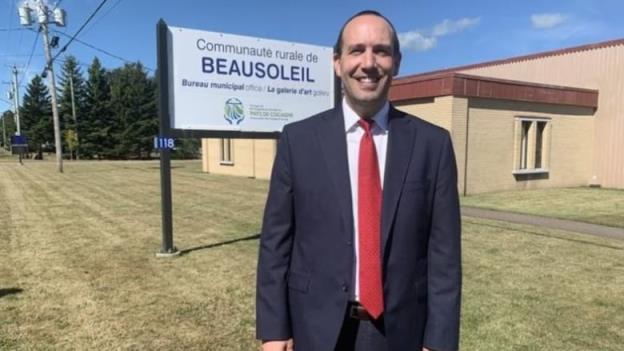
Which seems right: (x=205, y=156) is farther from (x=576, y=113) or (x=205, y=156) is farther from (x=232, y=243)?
(x=232, y=243)

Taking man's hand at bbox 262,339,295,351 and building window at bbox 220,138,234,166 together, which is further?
building window at bbox 220,138,234,166

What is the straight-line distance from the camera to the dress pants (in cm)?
184

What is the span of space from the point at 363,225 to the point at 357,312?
331 mm

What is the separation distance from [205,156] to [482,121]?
16686 millimetres

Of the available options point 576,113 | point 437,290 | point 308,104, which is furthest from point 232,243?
point 576,113

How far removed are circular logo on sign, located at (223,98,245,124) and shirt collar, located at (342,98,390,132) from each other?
228 inches

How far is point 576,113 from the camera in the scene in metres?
18.0

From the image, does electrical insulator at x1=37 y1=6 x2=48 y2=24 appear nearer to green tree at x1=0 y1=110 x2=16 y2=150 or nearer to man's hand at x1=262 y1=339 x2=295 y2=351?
man's hand at x1=262 y1=339 x2=295 y2=351

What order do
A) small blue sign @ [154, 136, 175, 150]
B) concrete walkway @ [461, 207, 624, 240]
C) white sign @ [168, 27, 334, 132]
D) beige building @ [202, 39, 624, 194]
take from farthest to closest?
beige building @ [202, 39, 624, 194], concrete walkway @ [461, 207, 624, 240], white sign @ [168, 27, 334, 132], small blue sign @ [154, 136, 175, 150]

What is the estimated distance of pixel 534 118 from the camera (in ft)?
53.7

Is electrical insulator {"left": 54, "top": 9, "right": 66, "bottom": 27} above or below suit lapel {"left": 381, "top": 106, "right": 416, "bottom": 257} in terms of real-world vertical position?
above

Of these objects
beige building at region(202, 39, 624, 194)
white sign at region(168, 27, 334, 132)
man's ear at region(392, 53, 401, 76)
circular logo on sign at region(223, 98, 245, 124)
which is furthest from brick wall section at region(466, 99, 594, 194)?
man's ear at region(392, 53, 401, 76)

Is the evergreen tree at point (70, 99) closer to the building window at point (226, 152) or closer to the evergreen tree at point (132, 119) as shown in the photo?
the evergreen tree at point (132, 119)

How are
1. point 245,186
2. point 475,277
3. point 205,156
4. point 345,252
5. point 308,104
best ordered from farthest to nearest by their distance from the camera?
1. point 205,156
2. point 245,186
3. point 308,104
4. point 475,277
5. point 345,252
